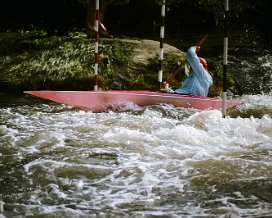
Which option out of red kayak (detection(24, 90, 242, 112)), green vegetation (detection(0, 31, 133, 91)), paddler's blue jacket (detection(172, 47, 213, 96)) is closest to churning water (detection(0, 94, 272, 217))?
red kayak (detection(24, 90, 242, 112))

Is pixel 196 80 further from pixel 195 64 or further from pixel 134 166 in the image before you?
pixel 134 166

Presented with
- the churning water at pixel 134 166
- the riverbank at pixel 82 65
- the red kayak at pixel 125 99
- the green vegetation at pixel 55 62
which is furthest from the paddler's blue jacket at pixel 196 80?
the green vegetation at pixel 55 62

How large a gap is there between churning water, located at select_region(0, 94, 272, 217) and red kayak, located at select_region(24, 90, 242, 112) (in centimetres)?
44

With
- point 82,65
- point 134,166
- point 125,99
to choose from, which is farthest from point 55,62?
point 134,166

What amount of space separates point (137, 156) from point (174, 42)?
986cm

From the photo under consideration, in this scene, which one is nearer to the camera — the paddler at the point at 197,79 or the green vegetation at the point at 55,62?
the paddler at the point at 197,79

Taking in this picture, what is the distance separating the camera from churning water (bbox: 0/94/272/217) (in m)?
3.23

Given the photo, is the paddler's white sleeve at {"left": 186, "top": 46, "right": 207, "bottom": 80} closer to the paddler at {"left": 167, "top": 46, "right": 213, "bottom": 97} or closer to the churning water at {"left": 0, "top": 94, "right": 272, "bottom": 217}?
the paddler at {"left": 167, "top": 46, "right": 213, "bottom": 97}

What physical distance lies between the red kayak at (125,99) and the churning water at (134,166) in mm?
438

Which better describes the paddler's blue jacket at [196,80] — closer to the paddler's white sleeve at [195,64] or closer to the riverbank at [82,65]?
the paddler's white sleeve at [195,64]

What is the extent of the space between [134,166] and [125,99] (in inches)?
104

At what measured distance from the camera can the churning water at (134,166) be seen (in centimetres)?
323

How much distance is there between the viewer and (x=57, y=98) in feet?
21.6

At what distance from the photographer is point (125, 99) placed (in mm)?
6617
